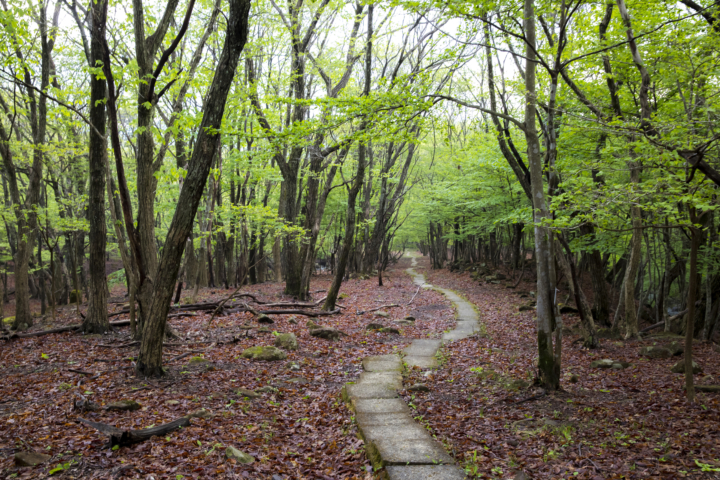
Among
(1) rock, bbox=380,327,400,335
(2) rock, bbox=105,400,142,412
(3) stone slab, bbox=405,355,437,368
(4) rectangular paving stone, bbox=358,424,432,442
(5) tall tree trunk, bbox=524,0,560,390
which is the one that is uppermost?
(5) tall tree trunk, bbox=524,0,560,390

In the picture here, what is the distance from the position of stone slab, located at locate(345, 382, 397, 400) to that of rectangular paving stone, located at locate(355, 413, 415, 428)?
0.64 meters

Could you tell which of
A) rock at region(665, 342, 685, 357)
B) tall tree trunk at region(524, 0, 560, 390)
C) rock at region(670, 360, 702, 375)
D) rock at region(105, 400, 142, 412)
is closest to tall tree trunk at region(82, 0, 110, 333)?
rock at region(105, 400, 142, 412)

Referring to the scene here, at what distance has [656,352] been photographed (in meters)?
8.19

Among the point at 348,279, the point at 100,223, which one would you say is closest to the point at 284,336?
the point at 100,223

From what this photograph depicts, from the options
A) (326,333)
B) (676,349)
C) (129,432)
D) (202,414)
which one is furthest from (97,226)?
(676,349)

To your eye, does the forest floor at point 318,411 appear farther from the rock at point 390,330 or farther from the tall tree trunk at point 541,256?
the rock at point 390,330

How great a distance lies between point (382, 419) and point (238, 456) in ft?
6.20

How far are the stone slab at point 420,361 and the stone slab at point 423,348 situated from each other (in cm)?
23

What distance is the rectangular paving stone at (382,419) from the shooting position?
4.99 m

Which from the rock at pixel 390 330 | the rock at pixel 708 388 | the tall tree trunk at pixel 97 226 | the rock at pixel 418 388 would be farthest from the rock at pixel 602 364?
the tall tree trunk at pixel 97 226

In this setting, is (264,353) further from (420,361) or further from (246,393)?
(420,361)

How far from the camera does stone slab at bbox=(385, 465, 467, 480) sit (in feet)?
12.4

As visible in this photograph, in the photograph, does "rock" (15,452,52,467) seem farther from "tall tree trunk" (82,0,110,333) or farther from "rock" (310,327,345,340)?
"rock" (310,327,345,340)

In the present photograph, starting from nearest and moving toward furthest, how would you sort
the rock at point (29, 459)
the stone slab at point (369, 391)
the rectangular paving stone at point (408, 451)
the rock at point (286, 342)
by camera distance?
the rock at point (29, 459), the rectangular paving stone at point (408, 451), the stone slab at point (369, 391), the rock at point (286, 342)
